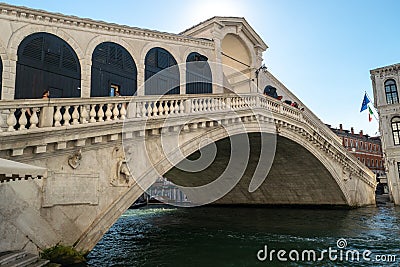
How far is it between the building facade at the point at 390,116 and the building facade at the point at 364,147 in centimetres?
1617

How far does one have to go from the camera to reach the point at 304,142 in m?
16.1

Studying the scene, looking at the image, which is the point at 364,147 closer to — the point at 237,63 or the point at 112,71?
the point at 237,63

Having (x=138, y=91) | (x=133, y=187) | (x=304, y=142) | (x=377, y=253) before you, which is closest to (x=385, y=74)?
(x=304, y=142)

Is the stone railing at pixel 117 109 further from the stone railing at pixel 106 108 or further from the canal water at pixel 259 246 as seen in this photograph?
the canal water at pixel 259 246

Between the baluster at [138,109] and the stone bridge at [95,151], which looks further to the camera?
the baluster at [138,109]

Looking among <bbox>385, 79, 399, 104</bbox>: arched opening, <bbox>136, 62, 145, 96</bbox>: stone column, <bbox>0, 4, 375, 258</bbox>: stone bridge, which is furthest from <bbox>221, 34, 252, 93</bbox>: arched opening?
<bbox>385, 79, 399, 104</bbox>: arched opening

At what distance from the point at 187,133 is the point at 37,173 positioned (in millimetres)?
5458

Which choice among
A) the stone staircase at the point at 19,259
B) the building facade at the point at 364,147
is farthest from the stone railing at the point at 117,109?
the building facade at the point at 364,147

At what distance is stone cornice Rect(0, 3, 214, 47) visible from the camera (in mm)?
8211

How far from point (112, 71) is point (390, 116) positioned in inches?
845

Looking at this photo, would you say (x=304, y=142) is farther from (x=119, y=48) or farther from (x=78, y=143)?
(x=78, y=143)

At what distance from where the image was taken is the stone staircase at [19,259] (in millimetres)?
5156

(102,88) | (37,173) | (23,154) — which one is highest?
(102,88)

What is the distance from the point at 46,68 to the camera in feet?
28.6
